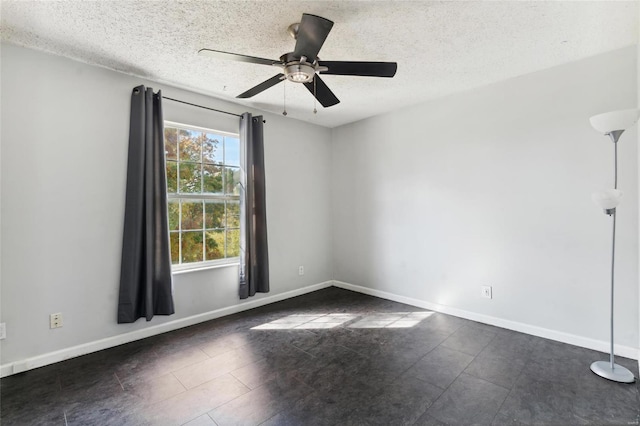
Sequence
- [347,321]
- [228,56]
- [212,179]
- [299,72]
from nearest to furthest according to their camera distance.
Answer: [228,56], [299,72], [347,321], [212,179]

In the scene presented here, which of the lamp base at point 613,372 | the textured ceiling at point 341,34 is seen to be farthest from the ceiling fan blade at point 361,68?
the lamp base at point 613,372

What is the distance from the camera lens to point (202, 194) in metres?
3.38

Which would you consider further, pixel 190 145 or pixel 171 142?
pixel 190 145

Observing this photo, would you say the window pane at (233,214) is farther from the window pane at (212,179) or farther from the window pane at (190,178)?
the window pane at (190,178)

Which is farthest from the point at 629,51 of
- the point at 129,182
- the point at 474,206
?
the point at 129,182

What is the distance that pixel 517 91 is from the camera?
9.63 ft

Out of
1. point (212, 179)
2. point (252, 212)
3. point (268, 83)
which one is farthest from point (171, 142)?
point (268, 83)

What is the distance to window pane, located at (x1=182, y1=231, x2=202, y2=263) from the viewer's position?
3.27 metres

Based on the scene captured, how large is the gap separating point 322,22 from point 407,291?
3.20 meters

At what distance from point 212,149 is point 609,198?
360 cm

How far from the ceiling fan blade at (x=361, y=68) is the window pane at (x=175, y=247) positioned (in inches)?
90.4

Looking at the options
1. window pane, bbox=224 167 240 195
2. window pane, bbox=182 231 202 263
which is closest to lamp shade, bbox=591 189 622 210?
window pane, bbox=224 167 240 195

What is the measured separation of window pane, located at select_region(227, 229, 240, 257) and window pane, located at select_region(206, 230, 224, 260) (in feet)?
0.28

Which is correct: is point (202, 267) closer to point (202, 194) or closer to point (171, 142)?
point (202, 194)
